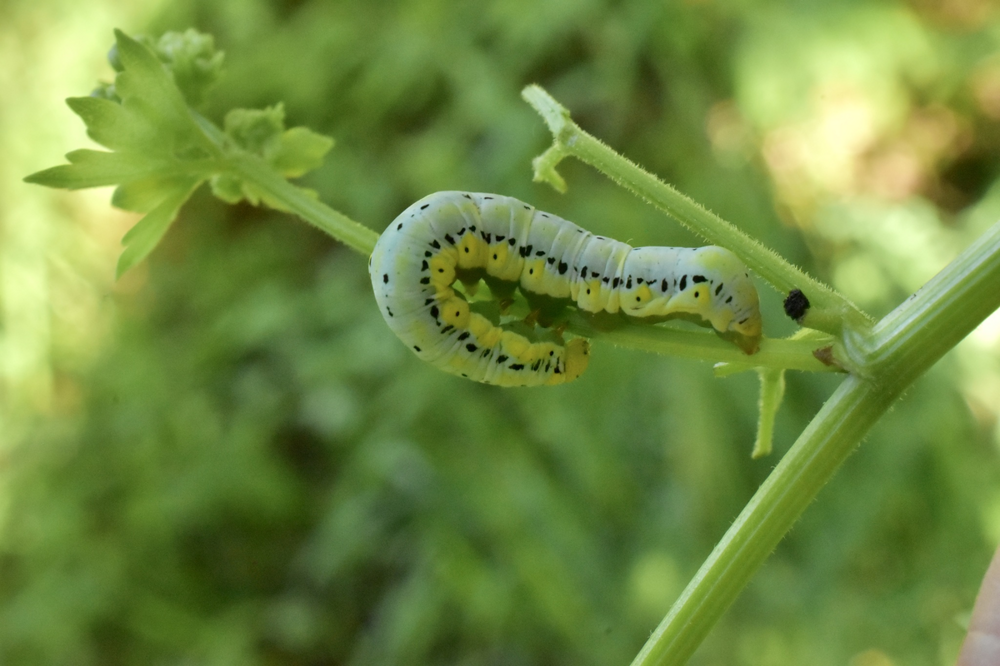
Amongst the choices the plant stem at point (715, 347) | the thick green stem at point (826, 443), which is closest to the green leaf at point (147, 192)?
the plant stem at point (715, 347)

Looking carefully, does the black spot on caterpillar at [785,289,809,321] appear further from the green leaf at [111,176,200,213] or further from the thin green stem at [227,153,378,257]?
the green leaf at [111,176,200,213]

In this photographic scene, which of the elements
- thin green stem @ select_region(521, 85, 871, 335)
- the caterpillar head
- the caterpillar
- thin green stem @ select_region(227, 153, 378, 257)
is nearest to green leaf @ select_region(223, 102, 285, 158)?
thin green stem @ select_region(227, 153, 378, 257)

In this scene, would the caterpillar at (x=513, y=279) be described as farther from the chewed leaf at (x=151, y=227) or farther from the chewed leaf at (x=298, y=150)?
the chewed leaf at (x=151, y=227)

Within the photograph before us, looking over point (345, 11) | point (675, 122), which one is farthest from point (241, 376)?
point (675, 122)

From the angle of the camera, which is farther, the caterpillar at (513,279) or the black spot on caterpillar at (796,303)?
the caterpillar at (513,279)

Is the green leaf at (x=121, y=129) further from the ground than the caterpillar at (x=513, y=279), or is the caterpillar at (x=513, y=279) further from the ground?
the green leaf at (x=121, y=129)

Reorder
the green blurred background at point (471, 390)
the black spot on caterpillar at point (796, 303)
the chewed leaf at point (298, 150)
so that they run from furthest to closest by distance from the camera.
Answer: the green blurred background at point (471, 390) < the chewed leaf at point (298, 150) < the black spot on caterpillar at point (796, 303)

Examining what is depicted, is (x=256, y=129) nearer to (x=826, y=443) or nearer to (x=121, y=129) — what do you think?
(x=121, y=129)
